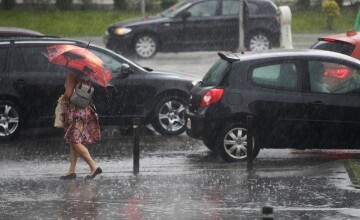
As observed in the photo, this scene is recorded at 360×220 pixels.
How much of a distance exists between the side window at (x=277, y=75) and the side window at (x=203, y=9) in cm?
1685

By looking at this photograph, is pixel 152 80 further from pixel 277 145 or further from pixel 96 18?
pixel 96 18

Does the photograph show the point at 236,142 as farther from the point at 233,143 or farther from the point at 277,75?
the point at 277,75

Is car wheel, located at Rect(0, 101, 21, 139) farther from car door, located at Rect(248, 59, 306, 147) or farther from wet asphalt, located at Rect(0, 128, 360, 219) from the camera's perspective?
car door, located at Rect(248, 59, 306, 147)

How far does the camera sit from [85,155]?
1398cm

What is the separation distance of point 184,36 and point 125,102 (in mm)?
13954

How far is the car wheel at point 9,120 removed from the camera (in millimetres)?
17734

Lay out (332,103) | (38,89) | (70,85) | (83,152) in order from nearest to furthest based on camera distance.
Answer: (70,85), (83,152), (332,103), (38,89)

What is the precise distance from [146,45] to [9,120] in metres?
14.3

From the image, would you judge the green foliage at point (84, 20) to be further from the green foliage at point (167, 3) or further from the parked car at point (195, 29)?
the parked car at point (195, 29)

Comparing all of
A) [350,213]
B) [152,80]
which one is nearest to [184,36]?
[152,80]

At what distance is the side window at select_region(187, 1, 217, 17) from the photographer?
3200 cm

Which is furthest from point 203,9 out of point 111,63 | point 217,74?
point 217,74

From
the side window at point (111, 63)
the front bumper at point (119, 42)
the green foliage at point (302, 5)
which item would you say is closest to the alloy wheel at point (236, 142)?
the side window at point (111, 63)

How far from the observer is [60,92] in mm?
17812
